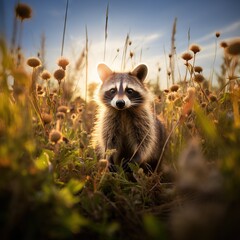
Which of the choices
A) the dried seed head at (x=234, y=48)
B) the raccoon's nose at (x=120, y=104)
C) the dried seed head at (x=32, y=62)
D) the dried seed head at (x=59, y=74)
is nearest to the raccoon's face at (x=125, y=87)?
the raccoon's nose at (x=120, y=104)

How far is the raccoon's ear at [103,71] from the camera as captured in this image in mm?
5062

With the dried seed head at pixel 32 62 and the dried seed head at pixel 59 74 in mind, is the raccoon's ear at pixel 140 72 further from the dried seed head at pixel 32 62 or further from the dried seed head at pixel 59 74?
the dried seed head at pixel 32 62

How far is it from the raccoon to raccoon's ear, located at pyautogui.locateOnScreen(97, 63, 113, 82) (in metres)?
0.18

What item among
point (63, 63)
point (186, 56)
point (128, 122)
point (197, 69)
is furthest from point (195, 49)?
point (63, 63)

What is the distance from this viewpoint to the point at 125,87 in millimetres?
4566

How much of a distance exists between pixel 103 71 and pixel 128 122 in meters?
1.21

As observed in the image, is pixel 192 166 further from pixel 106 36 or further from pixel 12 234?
pixel 106 36

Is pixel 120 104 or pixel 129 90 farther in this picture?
pixel 129 90

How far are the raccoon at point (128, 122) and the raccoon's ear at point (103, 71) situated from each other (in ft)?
0.59

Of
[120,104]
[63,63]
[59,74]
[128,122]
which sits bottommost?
[128,122]

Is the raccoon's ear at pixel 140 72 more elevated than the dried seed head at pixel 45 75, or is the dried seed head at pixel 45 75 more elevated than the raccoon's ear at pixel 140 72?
the raccoon's ear at pixel 140 72

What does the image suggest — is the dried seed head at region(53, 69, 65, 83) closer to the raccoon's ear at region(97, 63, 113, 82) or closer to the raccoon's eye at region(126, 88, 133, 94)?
the raccoon's eye at region(126, 88, 133, 94)

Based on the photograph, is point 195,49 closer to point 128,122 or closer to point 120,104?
point 120,104

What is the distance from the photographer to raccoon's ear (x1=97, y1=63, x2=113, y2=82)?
16.6 feet
